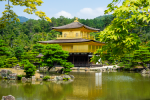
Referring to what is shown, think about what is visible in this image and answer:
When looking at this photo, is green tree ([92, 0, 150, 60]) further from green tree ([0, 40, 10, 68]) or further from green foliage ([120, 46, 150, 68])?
green foliage ([120, 46, 150, 68])

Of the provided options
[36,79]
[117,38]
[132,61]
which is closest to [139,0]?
[117,38]

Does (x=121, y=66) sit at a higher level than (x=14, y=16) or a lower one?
lower

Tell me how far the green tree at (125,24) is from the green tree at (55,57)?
10.7 m

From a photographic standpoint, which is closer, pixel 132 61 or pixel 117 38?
pixel 117 38

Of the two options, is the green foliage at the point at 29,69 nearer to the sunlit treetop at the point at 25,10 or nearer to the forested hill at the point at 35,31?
the sunlit treetop at the point at 25,10

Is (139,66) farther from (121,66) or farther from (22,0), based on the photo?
(22,0)

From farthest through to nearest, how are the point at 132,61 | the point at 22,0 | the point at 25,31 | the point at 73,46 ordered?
the point at 25,31 < the point at 73,46 < the point at 132,61 < the point at 22,0

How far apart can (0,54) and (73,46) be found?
12523mm

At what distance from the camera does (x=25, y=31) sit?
64312 millimetres

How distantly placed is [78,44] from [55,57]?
11752 mm

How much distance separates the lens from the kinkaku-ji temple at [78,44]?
97.2 ft

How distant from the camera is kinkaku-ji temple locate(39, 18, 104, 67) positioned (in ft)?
97.2

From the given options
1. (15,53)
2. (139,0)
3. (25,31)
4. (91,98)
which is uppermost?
(25,31)

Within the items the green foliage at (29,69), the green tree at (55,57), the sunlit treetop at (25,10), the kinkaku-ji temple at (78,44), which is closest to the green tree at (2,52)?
the green tree at (55,57)
